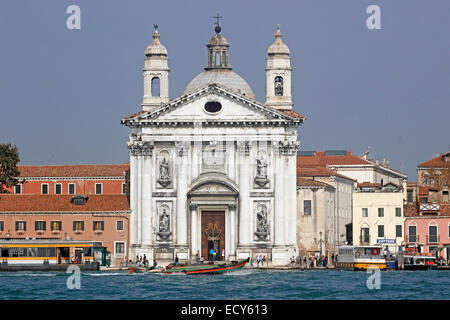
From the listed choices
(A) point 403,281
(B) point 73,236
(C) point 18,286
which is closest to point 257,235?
(B) point 73,236

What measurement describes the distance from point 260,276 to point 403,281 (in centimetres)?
815

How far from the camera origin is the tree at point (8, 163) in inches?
3199

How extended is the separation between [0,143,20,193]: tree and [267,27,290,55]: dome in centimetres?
1712

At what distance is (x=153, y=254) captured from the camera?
2968 inches

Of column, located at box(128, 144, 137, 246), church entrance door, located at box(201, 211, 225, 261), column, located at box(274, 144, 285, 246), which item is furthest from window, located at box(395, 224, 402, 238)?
column, located at box(128, 144, 137, 246)

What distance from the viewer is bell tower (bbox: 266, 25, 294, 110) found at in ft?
257

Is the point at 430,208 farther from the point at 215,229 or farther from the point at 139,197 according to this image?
the point at 139,197

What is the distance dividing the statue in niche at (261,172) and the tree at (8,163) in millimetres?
15997

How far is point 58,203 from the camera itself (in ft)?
253

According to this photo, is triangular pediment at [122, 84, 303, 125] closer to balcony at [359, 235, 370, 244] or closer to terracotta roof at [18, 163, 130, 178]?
balcony at [359, 235, 370, 244]

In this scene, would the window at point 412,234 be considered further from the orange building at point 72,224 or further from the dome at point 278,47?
the orange building at point 72,224

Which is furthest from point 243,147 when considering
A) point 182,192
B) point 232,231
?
point 232,231
